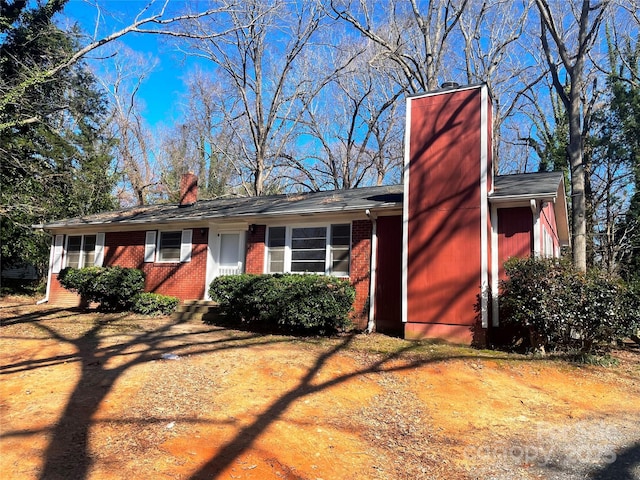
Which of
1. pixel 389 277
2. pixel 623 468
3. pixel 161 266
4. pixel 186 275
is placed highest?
pixel 161 266

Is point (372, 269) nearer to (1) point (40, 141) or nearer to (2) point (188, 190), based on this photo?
(2) point (188, 190)

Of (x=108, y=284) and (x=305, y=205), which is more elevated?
(x=305, y=205)

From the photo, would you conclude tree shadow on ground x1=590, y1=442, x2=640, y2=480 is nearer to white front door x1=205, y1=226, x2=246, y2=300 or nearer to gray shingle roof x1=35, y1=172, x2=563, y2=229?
gray shingle roof x1=35, y1=172, x2=563, y2=229

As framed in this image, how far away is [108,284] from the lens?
1215cm

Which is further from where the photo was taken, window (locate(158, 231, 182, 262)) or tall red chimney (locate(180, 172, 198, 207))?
tall red chimney (locate(180, 172, 198, 207))

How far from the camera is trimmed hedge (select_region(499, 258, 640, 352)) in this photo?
6.70 meters

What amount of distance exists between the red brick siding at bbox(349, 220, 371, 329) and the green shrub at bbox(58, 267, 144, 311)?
678 centimetres

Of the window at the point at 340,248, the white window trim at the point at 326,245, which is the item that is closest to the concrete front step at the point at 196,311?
the white window trim at the point at 326,245

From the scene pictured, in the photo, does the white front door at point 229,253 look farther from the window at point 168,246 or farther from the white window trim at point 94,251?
the white window trim at point 94,251

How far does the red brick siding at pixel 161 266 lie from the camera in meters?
12.5

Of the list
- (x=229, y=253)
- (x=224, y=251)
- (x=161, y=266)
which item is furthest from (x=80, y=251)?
(x=229, y=253)

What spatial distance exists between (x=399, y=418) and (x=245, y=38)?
2365 centimetres

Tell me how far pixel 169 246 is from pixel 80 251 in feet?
13.9

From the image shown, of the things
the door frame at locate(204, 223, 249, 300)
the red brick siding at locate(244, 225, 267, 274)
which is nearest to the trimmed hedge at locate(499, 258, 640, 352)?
the red brick siding at locate(244, 225, 267, 274)
